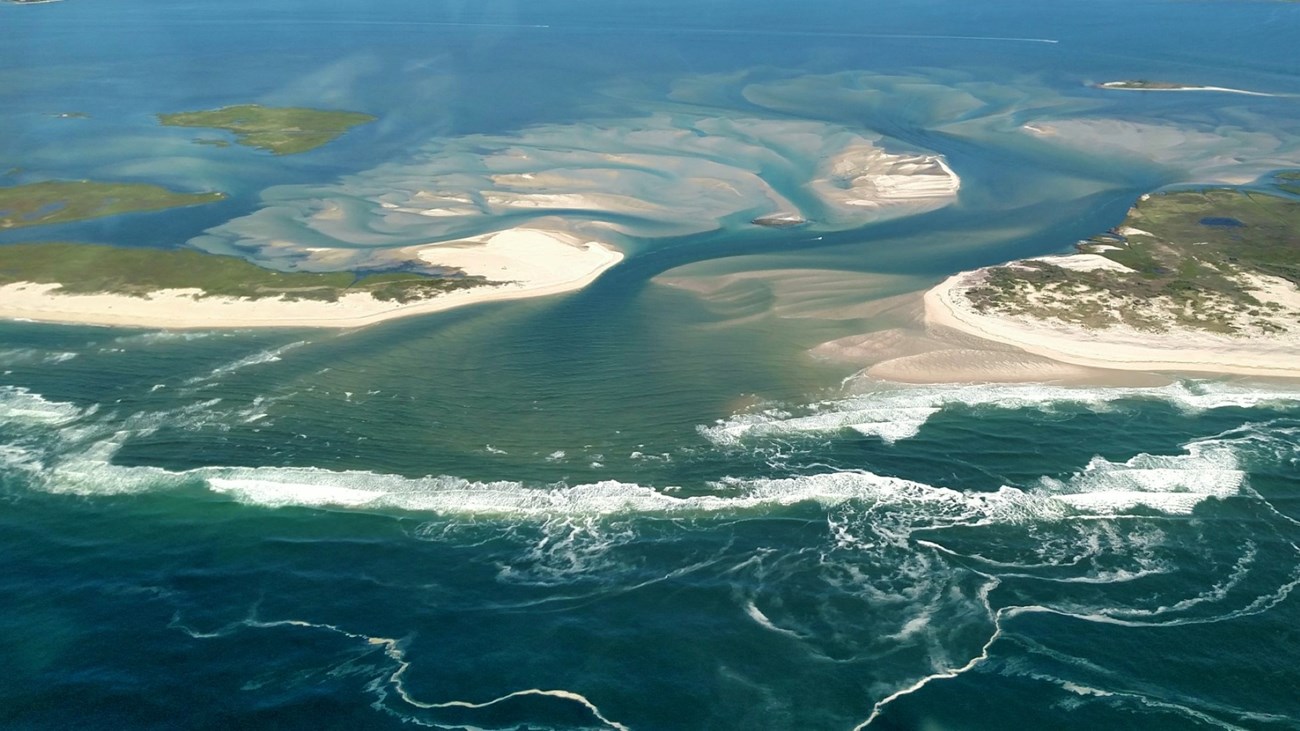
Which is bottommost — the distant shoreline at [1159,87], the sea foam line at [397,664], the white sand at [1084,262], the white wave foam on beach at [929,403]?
the sea foam line at [397,664]

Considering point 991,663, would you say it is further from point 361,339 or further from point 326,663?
point 361,339

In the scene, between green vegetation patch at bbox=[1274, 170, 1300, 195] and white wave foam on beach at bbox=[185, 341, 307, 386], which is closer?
white wave foam on beach at bbox=[185, 341, 307, 386]

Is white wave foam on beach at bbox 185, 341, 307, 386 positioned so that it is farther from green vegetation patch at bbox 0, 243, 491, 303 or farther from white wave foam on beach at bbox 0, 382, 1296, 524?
green vegetation patch at bbox 0, 243, 491, 303

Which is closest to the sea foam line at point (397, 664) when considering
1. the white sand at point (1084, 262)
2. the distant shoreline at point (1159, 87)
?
the white sand at point (1084, 262)

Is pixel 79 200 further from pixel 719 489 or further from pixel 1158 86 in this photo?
pixel 1158 86

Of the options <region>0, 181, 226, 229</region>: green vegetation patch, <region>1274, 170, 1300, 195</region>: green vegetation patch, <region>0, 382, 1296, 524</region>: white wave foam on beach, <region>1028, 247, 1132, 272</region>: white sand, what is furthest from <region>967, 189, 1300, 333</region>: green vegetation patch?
<region>0, 181, 226, 229</region>: green vegetation patch

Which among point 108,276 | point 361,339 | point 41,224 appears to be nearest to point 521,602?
point 361,339

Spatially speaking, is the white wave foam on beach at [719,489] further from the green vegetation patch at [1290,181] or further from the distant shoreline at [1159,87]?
the distant shoreline at [1159,87]
